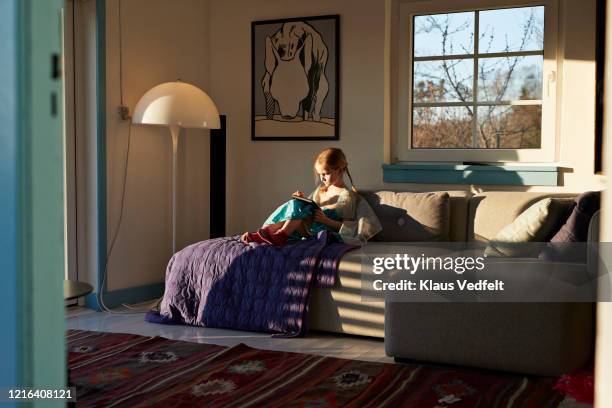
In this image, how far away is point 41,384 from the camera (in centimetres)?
118

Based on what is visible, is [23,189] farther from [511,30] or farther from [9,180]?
[511,30]

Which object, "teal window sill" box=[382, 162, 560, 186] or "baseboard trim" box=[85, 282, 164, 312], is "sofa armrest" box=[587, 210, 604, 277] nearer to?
"teal window sill" box=[382, 162, 560, 186]

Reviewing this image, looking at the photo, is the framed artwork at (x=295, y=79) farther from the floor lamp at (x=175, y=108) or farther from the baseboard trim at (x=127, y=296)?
the baseboard trim at (x=127, y=296)

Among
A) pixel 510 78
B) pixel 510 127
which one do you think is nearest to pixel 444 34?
pixel 510 78

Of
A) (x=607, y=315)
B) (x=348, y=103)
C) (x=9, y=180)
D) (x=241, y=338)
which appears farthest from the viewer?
(x=348, y=103)

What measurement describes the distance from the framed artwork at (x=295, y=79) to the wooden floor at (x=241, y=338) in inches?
67.6

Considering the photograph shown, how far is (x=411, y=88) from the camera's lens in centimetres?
524

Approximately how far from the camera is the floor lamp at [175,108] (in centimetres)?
470

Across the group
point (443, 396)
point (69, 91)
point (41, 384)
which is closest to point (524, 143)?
point (443, 396)

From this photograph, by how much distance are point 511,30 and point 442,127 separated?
0.77m

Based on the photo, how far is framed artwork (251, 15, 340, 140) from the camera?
533 centimetres

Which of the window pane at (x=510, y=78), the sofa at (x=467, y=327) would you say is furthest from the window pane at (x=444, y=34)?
the sofa at (x=467, y=327)

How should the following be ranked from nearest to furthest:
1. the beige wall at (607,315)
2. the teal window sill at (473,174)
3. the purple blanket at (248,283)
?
the beige wall at (607,315), the purple blanket at (248,283), the teal window sill at (473,174)

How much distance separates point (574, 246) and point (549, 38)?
72.2 inches
